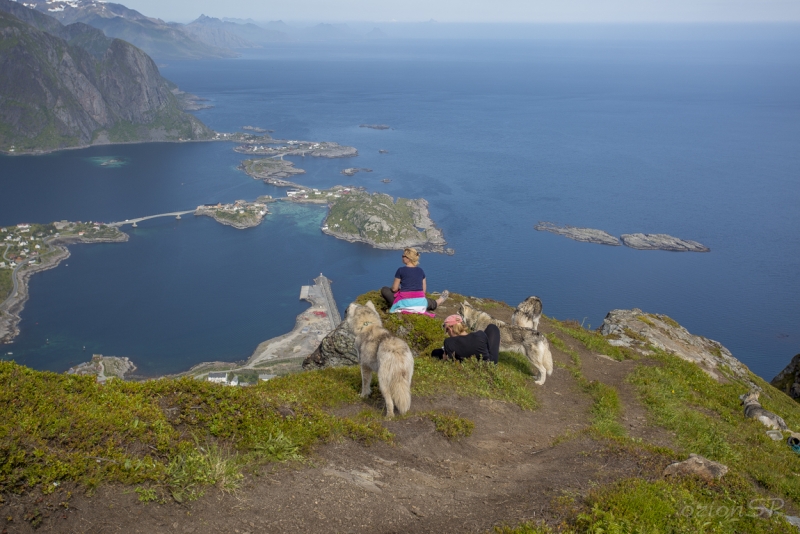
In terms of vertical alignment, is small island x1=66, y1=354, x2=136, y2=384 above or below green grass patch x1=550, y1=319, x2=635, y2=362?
below

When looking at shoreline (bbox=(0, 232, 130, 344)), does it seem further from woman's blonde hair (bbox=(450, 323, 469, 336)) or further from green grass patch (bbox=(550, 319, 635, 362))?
woman's blonde hair (bbox=(450, 323, 469, 336))

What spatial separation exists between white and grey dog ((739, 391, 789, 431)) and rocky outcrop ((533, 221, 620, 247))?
326 feet

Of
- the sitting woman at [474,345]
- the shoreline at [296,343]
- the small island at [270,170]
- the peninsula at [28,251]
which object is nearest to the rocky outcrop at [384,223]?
the shoreline at [296,343]

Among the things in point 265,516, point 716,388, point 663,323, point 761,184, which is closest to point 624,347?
point 716,388

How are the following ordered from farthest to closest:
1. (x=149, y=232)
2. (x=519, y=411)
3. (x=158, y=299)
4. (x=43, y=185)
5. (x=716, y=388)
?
(x=43, y=185) < (x=149, y=232) < (x=158, y=299) < (x=716, y=388) < (x=519, y=411)

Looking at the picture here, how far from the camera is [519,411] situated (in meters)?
12.4

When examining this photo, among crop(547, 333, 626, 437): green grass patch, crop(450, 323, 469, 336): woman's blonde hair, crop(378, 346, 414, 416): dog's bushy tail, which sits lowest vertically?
crop(547, 333, 626, 437): green grass patch

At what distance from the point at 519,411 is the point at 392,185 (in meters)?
132

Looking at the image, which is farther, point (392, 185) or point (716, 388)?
point (392, 185)

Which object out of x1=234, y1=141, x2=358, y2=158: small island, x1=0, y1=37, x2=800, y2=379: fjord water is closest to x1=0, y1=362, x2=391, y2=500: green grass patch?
x1=0, y1=37, x2=800, y2=379: fjord water

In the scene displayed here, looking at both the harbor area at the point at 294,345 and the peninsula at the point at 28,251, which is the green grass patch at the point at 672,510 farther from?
the peninsula at the point at 28,251

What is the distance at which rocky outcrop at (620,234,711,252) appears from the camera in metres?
106

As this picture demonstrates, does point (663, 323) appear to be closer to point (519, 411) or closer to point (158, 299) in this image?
point (519, 411)

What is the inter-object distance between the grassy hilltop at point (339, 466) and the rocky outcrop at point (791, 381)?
16.2 m
